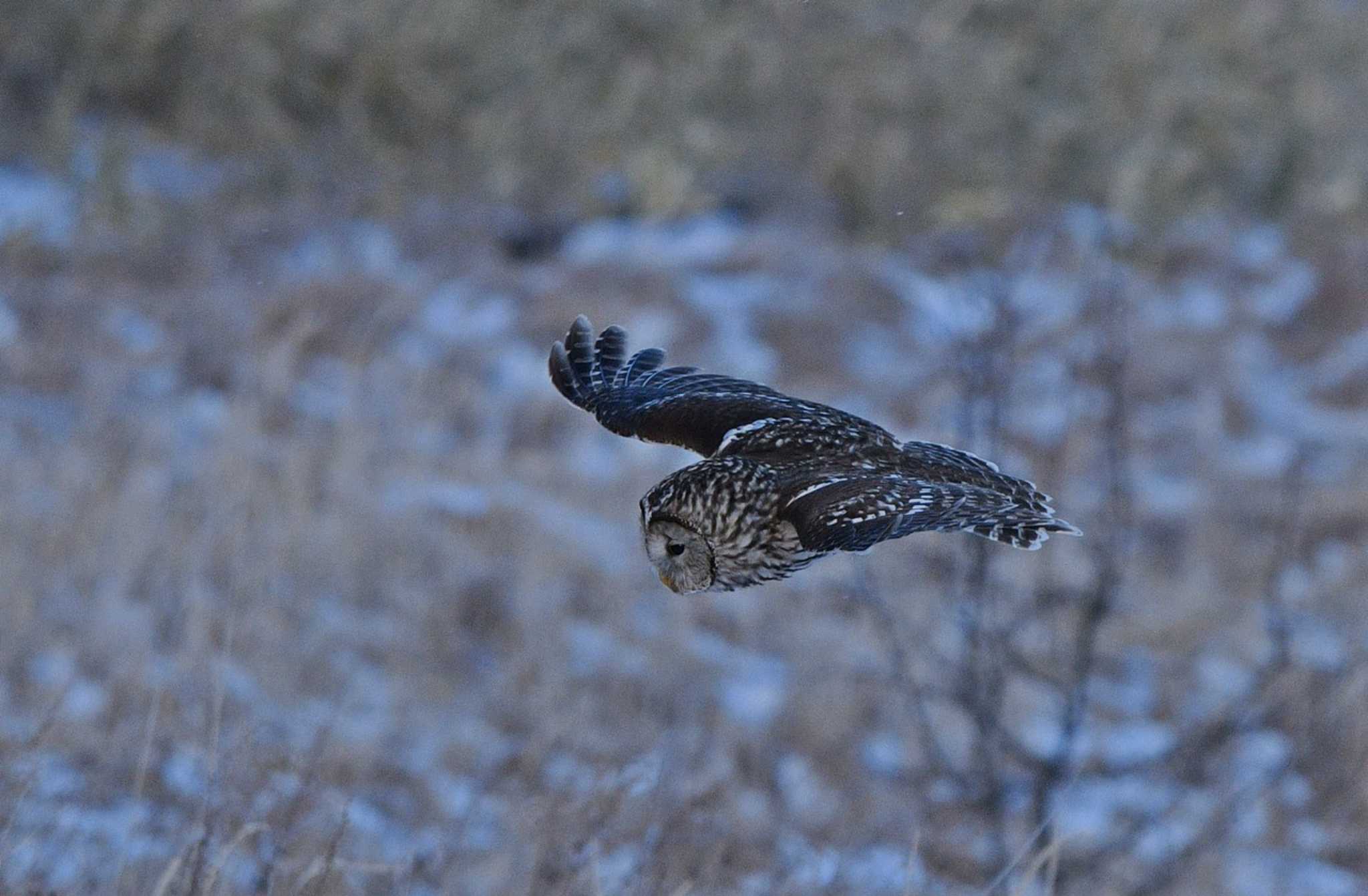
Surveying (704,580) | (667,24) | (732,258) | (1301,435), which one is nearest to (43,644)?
(704,580)

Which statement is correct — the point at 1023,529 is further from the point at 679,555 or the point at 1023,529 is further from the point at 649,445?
the point at 649,445

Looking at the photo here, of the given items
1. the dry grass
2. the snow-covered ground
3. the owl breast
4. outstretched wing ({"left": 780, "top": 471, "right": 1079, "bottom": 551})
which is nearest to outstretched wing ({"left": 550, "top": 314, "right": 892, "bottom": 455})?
the owl breast

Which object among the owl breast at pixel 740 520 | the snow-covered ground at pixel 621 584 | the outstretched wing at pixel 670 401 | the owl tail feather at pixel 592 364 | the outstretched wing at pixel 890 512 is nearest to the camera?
the outstretched wing at pixel 890 512

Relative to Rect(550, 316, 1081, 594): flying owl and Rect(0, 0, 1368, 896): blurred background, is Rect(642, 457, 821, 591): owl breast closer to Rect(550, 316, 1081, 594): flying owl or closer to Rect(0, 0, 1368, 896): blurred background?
Rect(550, 316, 1081, 594): flying owl

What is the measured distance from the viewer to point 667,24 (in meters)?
11.4

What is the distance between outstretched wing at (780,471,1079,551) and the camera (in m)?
2.49

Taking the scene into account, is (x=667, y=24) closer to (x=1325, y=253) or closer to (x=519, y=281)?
(x=519, y=281)

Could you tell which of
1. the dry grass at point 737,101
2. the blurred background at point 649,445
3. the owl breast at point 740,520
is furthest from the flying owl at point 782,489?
the dry grass at point 737,101

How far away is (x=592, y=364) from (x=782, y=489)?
738 mm

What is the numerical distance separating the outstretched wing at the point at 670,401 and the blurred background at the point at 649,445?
0.61 m

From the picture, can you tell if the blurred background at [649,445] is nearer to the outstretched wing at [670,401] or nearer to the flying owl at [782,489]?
the flying owl at [782,489]

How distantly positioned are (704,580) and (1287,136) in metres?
10.1

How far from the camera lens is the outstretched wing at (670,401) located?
2.98 meters

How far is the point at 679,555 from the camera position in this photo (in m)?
2.93
